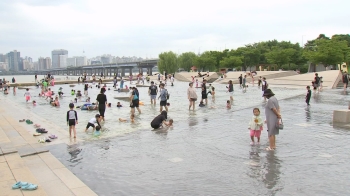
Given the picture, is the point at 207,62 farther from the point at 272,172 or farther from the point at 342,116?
the point at 272,172

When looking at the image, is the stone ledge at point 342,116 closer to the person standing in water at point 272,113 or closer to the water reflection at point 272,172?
the person standing in water at point 272,113

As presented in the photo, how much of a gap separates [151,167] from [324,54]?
49083mm

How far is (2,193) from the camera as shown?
6297 millimetres

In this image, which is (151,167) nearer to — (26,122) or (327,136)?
(327,136)

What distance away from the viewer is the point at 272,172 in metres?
7.77

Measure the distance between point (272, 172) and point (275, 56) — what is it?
2397 inches

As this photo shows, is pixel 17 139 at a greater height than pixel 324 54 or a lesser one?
lesser

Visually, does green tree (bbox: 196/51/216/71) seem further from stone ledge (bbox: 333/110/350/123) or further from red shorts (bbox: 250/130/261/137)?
red shorts (bbox: 250/130/261/137)

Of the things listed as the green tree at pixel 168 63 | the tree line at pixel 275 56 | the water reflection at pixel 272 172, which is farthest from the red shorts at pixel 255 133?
the green tree at pixel 168 63

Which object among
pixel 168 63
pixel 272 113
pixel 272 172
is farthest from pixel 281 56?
pixel 272 172

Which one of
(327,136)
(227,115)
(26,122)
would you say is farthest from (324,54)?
(26,122)

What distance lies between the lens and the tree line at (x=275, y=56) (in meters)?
52.1

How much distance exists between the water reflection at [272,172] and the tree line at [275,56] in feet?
154

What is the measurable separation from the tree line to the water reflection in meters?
46.9
